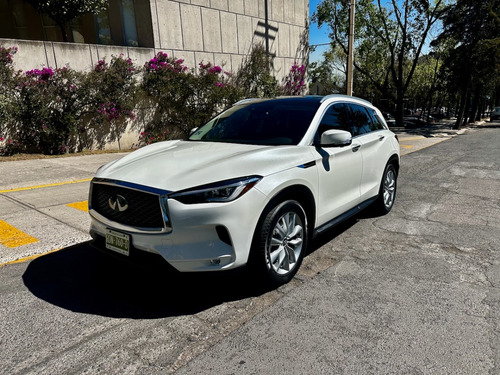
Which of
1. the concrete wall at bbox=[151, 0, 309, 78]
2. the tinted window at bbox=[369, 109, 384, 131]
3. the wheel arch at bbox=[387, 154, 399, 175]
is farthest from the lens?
the concrete wall at bbox=[151, 0, 309, 78]

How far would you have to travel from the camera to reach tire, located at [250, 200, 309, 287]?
3127mm

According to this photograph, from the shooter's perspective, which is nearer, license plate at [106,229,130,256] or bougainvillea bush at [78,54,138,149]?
license plate at [106,229,130,256]

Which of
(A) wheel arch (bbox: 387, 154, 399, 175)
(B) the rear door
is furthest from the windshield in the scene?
(A) wheel arch (bbox: 387, 154, 399, 175)

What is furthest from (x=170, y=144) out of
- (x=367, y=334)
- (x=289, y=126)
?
(x=367, y=334)

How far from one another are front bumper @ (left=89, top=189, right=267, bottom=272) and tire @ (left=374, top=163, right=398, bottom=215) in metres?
3.12

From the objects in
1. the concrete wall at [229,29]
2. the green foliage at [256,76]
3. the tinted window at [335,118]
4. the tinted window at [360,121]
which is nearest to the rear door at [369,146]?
the tinted window at [360,121]

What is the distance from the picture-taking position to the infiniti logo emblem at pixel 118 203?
314 centimetres

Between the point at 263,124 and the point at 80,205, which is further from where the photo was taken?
the point at 80,205

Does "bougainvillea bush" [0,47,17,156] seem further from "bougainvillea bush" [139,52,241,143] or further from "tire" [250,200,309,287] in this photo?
"tire" [250,200,309,287]

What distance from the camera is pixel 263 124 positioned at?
4.27 meters

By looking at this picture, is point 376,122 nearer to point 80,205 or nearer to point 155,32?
point 80,205

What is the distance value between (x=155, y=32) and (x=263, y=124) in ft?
38.6

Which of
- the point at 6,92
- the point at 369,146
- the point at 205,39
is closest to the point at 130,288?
the point at 369,146

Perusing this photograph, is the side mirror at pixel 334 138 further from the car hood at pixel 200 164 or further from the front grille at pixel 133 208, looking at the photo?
the front grille at pixel 133 208
